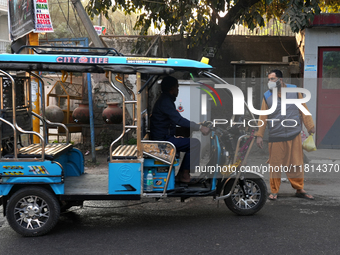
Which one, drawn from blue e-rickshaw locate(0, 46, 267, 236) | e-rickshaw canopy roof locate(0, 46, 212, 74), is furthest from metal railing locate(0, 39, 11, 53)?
e-rickshaw canopy roof locate(0, 46, 212, 74)

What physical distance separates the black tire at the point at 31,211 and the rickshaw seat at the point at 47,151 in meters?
0.39

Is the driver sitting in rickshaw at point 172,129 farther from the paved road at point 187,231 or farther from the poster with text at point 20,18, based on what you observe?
the poster with text at point 20,18

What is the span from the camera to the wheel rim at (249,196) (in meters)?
5.34

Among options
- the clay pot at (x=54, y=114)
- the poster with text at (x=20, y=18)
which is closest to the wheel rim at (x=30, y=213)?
the poster with text at (x=20, y=18)

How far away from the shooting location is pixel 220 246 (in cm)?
436

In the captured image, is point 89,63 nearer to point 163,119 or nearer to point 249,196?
point 163,119

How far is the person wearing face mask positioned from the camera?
20.0ft

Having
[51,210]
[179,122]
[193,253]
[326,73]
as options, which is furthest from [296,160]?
[326,73]

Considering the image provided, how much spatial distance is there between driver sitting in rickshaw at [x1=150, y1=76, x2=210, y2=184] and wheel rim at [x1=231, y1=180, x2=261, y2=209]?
634 millimetres

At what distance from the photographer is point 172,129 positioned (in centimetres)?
529

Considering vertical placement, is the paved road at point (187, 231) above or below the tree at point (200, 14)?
below

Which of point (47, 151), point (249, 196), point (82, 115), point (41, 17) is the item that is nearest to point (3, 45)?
point (82, 115)

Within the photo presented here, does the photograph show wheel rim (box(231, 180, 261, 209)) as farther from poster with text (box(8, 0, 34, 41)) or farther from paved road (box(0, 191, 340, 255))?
poster with text (box(8, 0, 34, 41))

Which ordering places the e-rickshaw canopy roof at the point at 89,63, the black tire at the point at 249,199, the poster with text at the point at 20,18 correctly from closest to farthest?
the e-rickshaw canopy roof at the point at 89,63 < the black tire at the point at 249,199 < the poster with text at the point at 20,18
